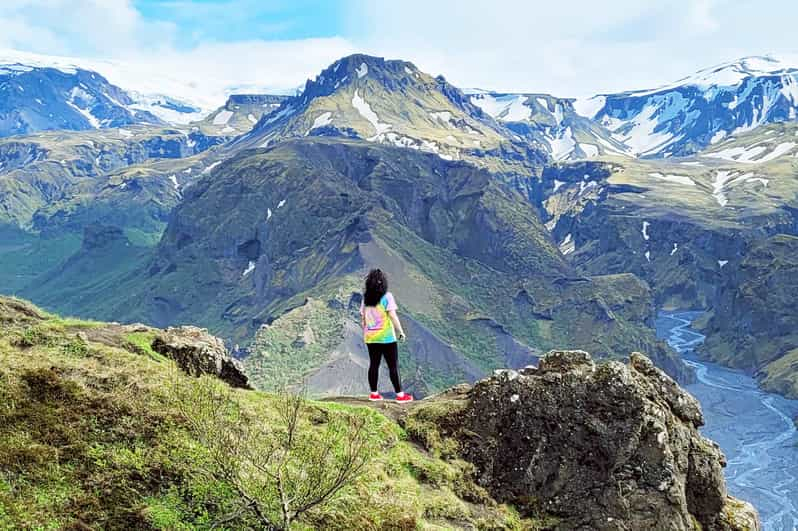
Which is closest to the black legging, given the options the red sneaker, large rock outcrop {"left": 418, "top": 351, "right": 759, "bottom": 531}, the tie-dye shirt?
the tie-dye shirt

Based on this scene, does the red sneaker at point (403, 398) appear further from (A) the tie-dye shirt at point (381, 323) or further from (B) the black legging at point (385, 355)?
(A) the tie-dye shirt at point (381, 323)

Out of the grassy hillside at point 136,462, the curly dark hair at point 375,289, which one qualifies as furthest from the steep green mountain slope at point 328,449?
the curly dark hair at point 375,289

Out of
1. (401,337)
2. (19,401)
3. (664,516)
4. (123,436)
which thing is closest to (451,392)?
(401,337)

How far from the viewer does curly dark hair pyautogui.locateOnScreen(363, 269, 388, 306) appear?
20.1m

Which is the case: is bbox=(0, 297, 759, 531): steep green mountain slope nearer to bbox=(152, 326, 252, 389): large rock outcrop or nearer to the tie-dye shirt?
bbox=(152, 326, 252, 389): large rock outcrop

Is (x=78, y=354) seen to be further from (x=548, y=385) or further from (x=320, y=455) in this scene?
(x=548, y=385)

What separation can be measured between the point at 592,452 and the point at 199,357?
13.5 metres

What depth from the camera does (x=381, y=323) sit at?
66.5 ft

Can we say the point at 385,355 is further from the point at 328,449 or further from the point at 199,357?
the point at 328,449

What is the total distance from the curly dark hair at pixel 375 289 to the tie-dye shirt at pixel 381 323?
148 mm

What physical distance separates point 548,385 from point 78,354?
46.8ft

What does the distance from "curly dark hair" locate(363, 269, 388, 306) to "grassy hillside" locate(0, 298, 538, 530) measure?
3.91 meters

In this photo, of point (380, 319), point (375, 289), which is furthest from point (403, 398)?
point (375, 289)

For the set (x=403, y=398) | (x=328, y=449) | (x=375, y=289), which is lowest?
(x=403, y=398)
